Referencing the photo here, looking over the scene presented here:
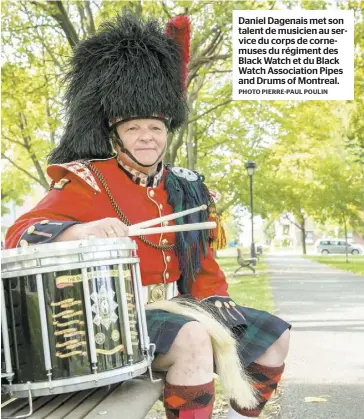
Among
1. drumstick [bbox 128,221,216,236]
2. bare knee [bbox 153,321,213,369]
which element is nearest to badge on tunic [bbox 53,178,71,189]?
drumstick [bbox 128,221,216,236]

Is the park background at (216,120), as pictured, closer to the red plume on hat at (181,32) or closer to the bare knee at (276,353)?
the red plume on hat at (181,32)

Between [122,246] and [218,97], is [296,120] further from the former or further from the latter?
[122,246]

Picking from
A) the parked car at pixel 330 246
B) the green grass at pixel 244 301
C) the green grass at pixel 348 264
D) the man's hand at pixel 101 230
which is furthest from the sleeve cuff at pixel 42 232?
the parked car at pixel 330 246

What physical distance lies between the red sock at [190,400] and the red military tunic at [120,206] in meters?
0.56

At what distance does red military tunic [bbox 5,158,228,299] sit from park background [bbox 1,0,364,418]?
497 millimetres

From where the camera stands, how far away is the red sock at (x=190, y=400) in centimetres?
232

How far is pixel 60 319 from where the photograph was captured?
2051 mm

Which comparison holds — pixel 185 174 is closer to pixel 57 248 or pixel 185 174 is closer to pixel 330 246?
pixel 57 248

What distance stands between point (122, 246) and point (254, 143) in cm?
2017

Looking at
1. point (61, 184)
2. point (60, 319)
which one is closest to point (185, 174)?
point (61, 184)

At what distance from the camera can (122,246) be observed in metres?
2.17

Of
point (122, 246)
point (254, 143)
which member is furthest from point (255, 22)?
point (254, 143)

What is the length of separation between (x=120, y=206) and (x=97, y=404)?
0.90 m

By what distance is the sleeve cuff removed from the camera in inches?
91.4
